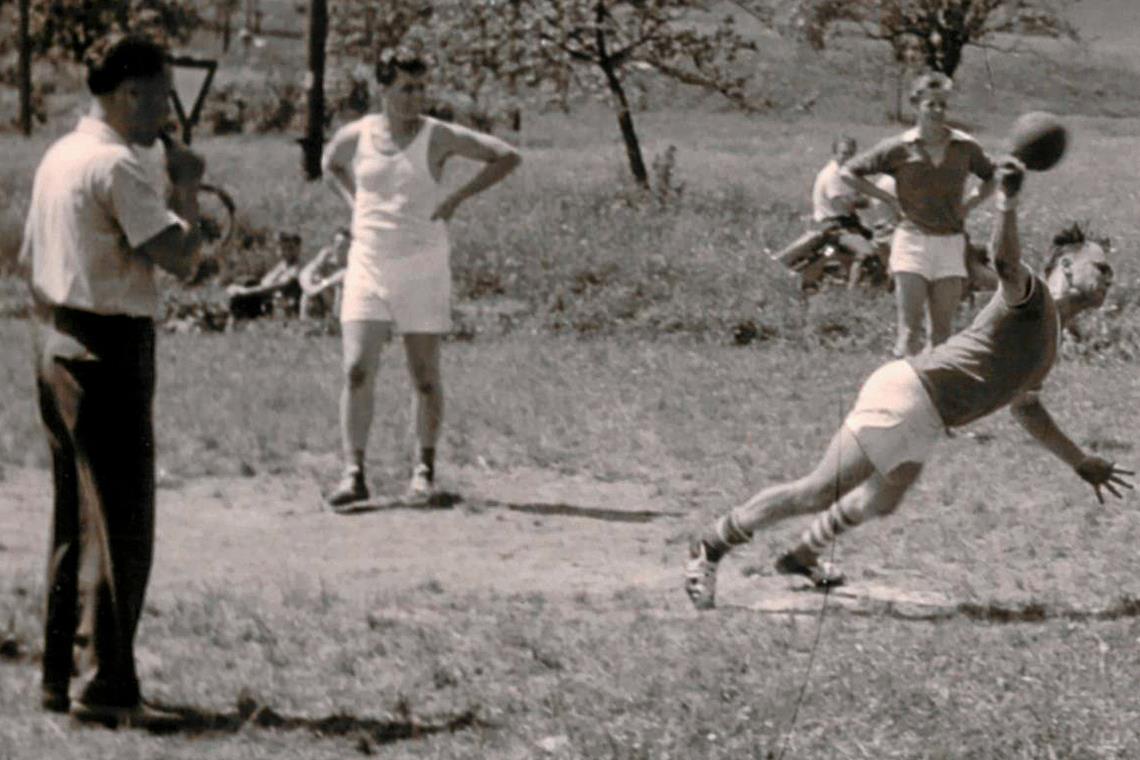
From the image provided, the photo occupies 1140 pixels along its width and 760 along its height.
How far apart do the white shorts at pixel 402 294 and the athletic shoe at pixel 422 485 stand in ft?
2.34

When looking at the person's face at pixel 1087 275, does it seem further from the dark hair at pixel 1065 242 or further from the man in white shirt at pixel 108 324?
the man in white shirt at pixel 108 324

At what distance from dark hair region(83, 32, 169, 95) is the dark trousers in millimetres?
608

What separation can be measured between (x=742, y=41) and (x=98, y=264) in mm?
20391

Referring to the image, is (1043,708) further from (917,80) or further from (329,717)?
(917,80)

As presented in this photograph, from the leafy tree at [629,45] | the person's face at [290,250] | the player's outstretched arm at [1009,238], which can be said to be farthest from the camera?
the leafy tree at [629,45]

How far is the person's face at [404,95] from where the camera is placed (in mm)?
9492

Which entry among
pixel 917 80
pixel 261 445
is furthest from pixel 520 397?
pixel 917 80

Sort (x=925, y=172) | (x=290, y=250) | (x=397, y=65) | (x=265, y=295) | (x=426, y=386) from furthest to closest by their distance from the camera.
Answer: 1. (x=290, y=250)
2. (x=265, y=295)
3. (x=925, y=172)
4. (x=426, y=386)
5. (x=397, y=65)

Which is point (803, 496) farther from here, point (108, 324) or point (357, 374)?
point (357, 374)

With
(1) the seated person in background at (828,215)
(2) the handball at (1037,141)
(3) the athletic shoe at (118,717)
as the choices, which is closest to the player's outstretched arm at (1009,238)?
(2) the handball at (1037,141)

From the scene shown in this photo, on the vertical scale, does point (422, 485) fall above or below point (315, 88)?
above

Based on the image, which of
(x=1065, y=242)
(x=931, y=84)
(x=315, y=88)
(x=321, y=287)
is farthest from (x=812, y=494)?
(x=315, y=88)

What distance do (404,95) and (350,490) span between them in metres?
1.73

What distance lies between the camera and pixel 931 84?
428 inches
